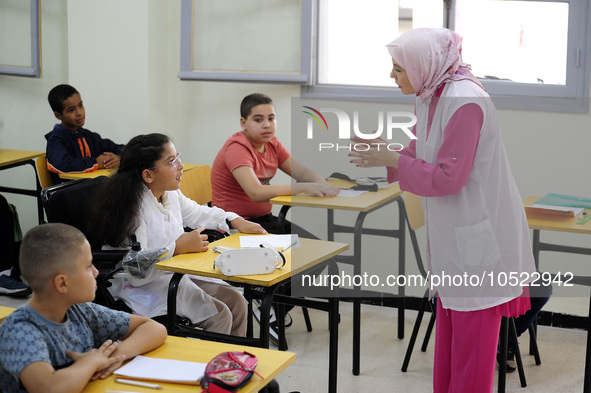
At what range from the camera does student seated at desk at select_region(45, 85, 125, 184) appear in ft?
13.5

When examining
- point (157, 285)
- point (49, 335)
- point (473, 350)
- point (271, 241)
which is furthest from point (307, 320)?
point (49, 335)

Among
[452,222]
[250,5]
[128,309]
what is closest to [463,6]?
[250,5]

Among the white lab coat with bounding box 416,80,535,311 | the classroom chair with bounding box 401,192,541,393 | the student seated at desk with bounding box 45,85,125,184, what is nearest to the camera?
→ the white lab coat with bounding box 416,80,535,311

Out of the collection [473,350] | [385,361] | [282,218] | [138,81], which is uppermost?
[138,81]

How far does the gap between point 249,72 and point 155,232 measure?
1.73m

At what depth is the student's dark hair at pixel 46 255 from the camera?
171 cm

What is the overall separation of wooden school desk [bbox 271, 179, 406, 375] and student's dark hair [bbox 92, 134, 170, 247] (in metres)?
0.85

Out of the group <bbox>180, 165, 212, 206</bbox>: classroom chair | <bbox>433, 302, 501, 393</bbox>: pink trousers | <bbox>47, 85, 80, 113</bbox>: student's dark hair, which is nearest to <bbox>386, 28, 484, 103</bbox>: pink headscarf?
<bbox>433, 302, 501, 393</bbox>: pink trousers

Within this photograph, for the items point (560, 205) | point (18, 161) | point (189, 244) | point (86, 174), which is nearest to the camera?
point (189, 244)

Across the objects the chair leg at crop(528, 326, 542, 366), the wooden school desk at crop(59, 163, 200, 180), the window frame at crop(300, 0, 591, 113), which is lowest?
the chair leg at crop(528, 326, 542, 366)

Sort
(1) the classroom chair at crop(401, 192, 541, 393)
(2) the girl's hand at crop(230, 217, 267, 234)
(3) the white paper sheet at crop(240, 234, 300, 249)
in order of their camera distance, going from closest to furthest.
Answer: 1. (3) the white paper sheet at crop(240, 234, 300, 249)
2. (1) the classroom chair at crop(401, 192, 541, 393)
3. (2) the girl's hand at crop(230, 217, 267, 234)

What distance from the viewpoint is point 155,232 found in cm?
281

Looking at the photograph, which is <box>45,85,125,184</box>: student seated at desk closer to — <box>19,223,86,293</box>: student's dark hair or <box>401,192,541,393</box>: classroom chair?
<box>401,192,541,393</box>: classroom chair

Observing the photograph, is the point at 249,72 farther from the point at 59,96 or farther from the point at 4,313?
the point at 4,313
